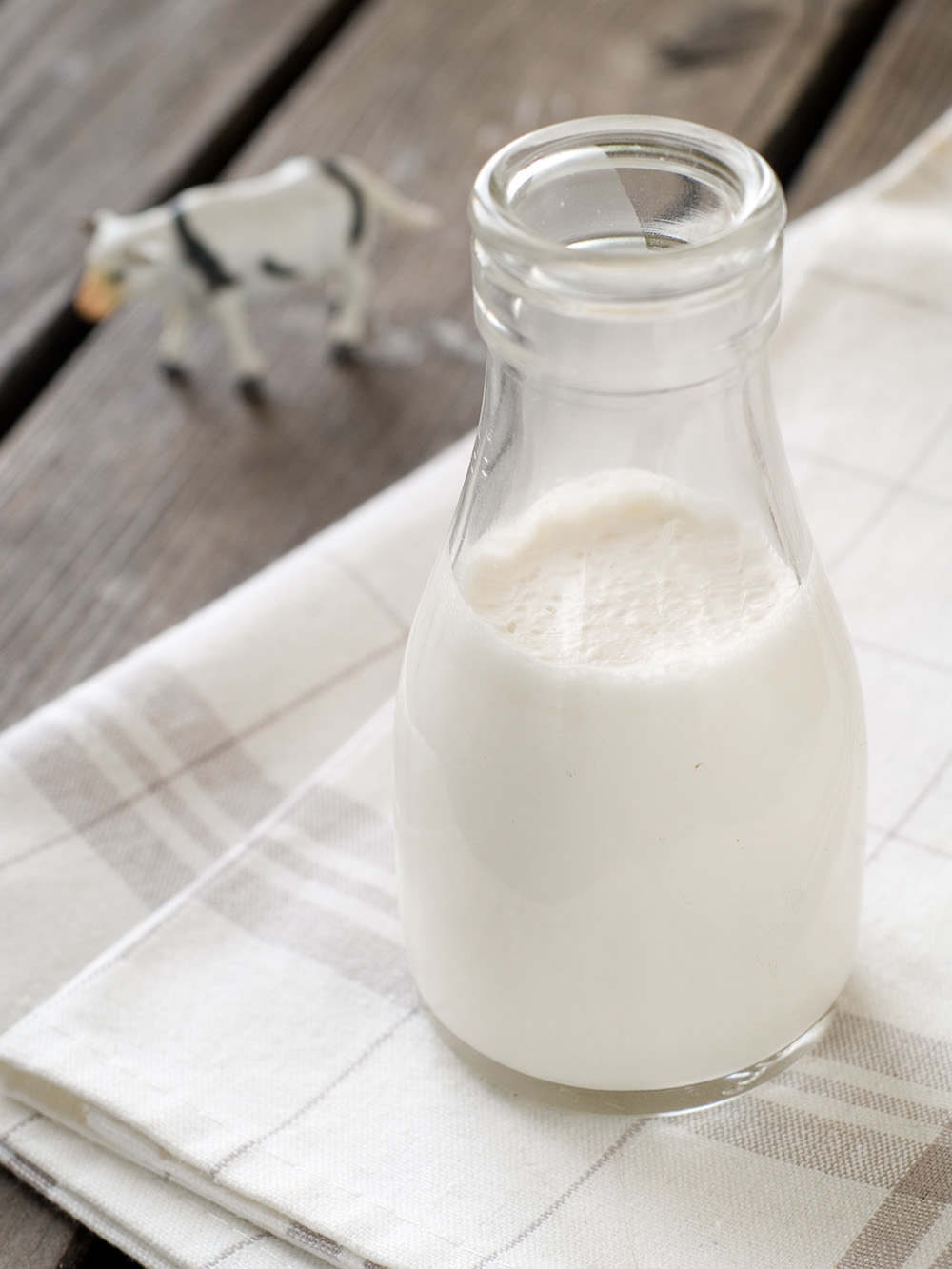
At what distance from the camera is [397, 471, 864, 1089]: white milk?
39 centimetres

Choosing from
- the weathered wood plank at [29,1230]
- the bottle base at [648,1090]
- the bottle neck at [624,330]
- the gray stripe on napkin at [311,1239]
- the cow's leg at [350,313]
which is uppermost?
the bottle neck at [624,330]

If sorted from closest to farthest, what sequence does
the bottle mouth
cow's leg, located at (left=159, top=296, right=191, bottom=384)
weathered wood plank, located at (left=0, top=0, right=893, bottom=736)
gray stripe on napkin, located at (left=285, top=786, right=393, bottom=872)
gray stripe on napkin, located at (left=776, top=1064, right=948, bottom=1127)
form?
the bottle mouth < gray stripe on napkin, located at (left=776, top=1064, right=948, bottom=1127) < gray stripe on napkin, located at (left=285, top=786, right=393, bottom=872) < weathered wood plank, located at (left=0, top=0, right=893, bottom=736) < cow's leg, located at (left=159, top=296, right=191, bottom=384)

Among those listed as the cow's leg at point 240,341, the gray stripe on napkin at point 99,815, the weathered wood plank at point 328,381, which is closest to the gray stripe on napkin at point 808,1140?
the gray stripe on napkin at point 99,815

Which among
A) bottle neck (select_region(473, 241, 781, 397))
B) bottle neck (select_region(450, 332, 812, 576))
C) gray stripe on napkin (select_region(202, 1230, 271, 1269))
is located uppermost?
bottle neck (select_region(473, 241, 781, 397))

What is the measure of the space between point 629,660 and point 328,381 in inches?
19.3

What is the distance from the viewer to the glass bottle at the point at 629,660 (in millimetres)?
365

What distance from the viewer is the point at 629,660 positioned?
0.38 m

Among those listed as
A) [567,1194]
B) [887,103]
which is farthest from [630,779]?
[887,103]

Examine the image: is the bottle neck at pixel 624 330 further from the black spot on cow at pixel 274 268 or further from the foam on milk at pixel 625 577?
the black spot on cow at pixel 274 268

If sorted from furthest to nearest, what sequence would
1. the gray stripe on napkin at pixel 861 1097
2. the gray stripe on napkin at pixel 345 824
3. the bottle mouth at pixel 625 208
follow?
the gray stripe on napkin at pixel 345 824 < the gray stripe on napkin at pixel 861 1097 < the bottle mouth at pixel 625 208

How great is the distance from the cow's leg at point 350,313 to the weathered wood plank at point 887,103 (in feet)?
0.85

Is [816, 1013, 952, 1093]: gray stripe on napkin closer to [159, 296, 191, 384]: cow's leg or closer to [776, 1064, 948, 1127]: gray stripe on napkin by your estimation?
[776, 1064, 948, 1127]: gray stripe on napkin

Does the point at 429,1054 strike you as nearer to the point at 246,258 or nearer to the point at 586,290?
the point at 586,290

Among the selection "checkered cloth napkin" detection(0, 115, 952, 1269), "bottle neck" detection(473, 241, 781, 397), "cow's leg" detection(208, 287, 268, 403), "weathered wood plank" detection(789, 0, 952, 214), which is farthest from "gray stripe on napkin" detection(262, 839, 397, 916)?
"weathered wood plank" detection(789, 0, 952, 214)
